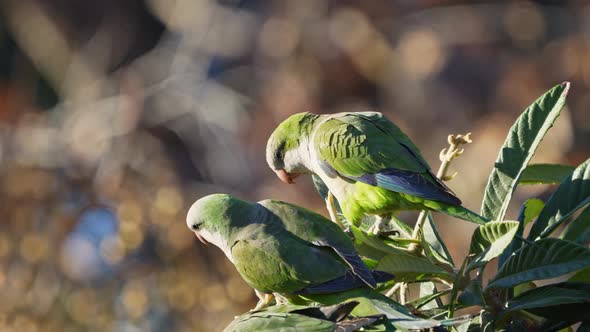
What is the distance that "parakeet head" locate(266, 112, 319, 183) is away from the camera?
2.31 m

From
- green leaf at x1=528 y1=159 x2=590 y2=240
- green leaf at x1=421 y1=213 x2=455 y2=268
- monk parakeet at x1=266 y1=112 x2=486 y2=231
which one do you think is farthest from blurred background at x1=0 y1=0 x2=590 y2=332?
green leaf at x1=528 y1=159 x2=590 y2=240

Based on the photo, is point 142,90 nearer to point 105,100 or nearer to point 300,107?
point 105,100

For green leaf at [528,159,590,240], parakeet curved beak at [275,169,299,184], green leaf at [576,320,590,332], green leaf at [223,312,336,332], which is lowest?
parakeet curved beak at [275,169,299,184]

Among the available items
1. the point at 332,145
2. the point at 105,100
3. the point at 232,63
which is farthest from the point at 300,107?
the point at 332,145

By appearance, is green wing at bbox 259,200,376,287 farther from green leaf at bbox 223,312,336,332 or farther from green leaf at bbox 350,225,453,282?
green leaf at bbox 223,312,336,332

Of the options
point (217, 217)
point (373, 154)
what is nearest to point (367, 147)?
point (373, 154)

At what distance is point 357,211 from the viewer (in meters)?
2.08

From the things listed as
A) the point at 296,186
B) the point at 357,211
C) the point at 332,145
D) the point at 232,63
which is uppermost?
the point at 332,145

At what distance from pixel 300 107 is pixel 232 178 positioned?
138 cm

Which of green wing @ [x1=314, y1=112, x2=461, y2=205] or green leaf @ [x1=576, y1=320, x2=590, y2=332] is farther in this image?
green wing @ [x1=314, y1=112, x2=461, y2=205]

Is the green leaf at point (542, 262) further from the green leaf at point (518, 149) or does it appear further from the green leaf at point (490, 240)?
the green leaf at point (518, 149)

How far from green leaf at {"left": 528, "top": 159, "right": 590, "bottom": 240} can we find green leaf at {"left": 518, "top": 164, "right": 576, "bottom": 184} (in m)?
0.13

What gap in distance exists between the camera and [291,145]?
2.35 m

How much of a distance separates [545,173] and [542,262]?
0.39 meters
